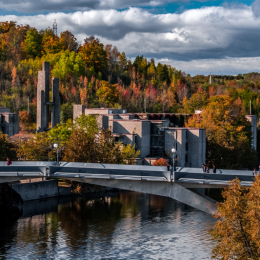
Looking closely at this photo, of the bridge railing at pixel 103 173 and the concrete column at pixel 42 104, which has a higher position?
the concrete column at pixel 42 104

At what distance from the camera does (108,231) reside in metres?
31.7

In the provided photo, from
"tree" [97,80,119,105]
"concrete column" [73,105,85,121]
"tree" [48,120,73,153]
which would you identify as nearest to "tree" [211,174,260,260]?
"tree" [48,120,73,153]

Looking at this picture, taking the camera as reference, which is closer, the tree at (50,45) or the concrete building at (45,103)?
the concrete building at (45,103)

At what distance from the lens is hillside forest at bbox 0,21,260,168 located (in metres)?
78.1

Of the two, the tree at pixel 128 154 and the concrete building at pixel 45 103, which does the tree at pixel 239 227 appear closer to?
the tree at pixel 128 154

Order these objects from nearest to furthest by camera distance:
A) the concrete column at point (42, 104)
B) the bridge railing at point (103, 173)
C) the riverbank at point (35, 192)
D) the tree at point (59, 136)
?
the bridge railing at point (103, 173)
the riverbank at point (35, 192)
the tree at point (59, 136)
the concrete column at point (42, 104)

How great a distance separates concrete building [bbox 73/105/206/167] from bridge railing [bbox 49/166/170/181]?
24886mm

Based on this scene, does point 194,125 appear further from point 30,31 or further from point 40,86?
point 30,31

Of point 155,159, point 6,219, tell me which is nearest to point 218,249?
point 6,219

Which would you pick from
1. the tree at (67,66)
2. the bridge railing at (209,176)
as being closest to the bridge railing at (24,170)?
the bridge railing at (209,176)

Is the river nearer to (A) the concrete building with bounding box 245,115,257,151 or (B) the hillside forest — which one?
(B) the hillside forest

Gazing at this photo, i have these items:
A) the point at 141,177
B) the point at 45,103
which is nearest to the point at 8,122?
the point at 45,103

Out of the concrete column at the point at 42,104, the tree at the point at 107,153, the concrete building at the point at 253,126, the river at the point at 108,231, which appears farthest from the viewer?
the concrete building at the point at 253,126

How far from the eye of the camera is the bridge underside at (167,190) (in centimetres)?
2803
